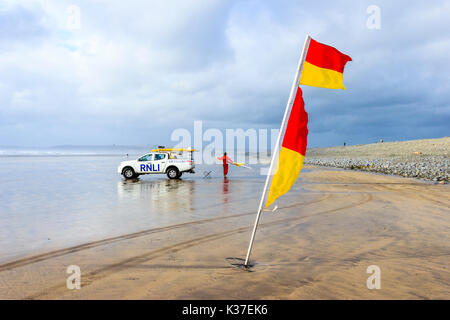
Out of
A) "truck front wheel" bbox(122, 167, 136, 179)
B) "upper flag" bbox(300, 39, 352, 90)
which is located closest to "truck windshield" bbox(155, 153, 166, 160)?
"truck front wheel" bbox(122, 167, 136, 179)

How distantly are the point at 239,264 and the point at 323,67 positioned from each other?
134 inches

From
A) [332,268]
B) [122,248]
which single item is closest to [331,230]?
[332,268]

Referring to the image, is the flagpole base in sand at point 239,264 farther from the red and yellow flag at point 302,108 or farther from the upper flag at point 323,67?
the upper flag at point 323,67

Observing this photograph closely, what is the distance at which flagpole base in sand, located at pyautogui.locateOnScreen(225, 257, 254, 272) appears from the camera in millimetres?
4910

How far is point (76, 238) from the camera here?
669 cm

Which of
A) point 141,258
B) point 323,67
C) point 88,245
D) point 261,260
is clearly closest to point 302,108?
point 323,67

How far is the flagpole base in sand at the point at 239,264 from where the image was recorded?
4.91 metres

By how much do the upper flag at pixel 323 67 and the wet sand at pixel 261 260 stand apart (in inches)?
116

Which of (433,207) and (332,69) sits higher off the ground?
(332,69)

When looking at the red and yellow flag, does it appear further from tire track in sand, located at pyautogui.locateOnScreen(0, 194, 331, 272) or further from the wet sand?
tire track in sand, located at pyautogui.locateOnScreen(0, 194, 331, 272)
